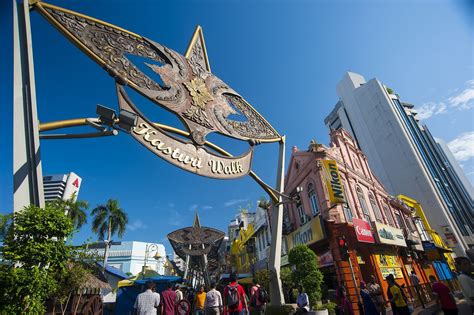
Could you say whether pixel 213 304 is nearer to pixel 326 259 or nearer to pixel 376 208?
pixel 326 259

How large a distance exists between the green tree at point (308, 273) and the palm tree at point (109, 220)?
27.3 meters

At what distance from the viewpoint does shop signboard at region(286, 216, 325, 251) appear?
14681 mm

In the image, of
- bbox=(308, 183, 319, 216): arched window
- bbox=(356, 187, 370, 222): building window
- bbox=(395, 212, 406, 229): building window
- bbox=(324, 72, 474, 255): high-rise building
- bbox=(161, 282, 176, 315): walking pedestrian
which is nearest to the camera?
bbox=(161, 282, 176, 315): walking pedestrian

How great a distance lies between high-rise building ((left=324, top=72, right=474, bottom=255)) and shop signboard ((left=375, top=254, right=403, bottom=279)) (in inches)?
916

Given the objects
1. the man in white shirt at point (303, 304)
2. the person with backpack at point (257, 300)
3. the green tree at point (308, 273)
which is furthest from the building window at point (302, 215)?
the man in white shirt at point (303, 304)

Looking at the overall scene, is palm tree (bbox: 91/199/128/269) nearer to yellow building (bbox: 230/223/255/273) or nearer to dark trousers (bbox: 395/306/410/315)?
yellow building (bbox: 230/223/255/273)

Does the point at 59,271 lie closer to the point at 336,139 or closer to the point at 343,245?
the point at 343,245

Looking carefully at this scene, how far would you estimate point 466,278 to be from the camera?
409 centimetres

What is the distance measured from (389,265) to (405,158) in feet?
96.5

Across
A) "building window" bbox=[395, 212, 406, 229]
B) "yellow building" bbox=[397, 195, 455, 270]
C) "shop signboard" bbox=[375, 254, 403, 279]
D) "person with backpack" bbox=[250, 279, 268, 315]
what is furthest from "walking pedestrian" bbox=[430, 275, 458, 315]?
"yellow building" bbox=[397, 195, 455, 270]

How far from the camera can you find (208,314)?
5918 millimetres

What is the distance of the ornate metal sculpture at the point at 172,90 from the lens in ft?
13.6

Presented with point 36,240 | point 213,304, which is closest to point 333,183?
point 213,304

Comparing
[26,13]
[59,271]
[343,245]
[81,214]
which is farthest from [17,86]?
[81,214]
